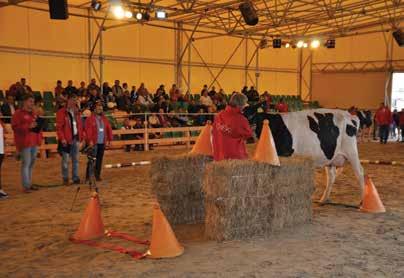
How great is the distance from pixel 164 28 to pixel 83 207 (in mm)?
17643

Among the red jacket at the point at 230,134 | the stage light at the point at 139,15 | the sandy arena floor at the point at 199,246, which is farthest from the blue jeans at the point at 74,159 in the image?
the stage light at the point at 139,15

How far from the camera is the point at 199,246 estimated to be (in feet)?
17.7

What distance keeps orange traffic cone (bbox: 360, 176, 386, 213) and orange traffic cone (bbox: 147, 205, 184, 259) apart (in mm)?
3394

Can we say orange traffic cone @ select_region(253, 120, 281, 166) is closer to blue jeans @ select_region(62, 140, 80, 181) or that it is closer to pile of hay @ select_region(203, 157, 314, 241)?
pile of hay @ select_region(203, 157, 314, 241)

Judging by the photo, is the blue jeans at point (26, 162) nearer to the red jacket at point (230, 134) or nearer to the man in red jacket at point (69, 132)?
the man in red jacket at point (69, 132)

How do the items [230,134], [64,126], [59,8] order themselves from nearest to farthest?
1. [230,134]
2. [64,126]
3. [59,8]

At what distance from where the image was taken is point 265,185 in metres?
5.83

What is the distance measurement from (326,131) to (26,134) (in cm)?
531

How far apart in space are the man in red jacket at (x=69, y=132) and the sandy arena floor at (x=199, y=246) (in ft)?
3.96

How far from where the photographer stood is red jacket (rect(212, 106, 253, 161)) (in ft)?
19.5

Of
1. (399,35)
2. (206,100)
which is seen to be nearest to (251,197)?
(206,100)

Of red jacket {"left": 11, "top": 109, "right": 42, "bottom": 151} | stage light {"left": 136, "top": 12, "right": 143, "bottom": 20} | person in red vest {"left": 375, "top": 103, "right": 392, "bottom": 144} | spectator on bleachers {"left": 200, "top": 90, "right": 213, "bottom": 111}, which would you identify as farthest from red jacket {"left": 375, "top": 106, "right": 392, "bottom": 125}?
red jacket {"left": 11, "top": 109, "right": 42, "bottom": 151}

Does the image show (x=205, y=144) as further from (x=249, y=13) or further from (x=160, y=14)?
(x=160, y=14)

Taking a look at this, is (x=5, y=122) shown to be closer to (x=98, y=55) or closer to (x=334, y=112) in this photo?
(x=98, y=55)
